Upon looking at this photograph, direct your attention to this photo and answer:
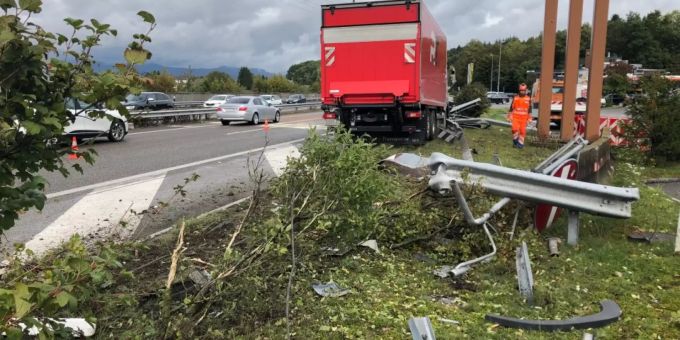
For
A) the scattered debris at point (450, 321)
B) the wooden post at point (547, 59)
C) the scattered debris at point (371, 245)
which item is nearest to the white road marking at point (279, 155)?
the scattered debris at point (371, 245)

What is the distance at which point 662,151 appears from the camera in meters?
11.2

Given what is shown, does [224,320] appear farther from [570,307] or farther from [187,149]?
[187,149]

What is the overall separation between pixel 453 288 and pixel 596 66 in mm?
9807

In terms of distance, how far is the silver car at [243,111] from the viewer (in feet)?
78.6

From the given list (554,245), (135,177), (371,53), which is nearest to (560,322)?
(554,245)

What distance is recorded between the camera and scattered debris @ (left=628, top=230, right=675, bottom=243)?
5.06m

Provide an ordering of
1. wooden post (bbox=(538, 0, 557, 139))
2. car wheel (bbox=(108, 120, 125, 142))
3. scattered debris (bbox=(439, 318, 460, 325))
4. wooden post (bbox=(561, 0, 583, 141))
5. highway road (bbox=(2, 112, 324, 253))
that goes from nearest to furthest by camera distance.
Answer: scattered debris (bbox=(439, 318, 460, 325)) → highway road (bbox=(2, 112, 324, 253)) → wooden post (bbox=(561, 0, 583, 141)) → wooden post (bbox=(538, 0, 557, 139)) → car wheel (bbox=(108, 120, 125, 142))

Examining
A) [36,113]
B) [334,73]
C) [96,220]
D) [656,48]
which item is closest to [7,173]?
[36,113]

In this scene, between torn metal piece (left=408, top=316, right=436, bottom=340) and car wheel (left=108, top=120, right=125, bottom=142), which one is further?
car wheel (left=108, top=120, right=125, bottom=142)

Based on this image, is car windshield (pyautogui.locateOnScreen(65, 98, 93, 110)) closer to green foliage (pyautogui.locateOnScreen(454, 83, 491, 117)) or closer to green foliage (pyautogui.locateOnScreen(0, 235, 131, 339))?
green foliage (pyautogui.locateOnScreen(0, 235, 131, 339))

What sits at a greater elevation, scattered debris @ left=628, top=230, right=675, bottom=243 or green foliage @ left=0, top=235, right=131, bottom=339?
green foliage @ left=0, top=235, right=131, bottom=339

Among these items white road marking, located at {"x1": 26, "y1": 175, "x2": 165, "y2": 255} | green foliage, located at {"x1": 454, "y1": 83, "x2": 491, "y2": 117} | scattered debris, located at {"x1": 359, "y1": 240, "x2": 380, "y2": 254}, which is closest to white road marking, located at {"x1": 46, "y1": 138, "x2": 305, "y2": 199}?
white road marking, located at {"x1": 26, "y1": 175, "x2": 165, "y2": 255}

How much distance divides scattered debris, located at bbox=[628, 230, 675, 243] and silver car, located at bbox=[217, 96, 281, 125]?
798 inches

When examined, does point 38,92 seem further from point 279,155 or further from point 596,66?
point 596,66
